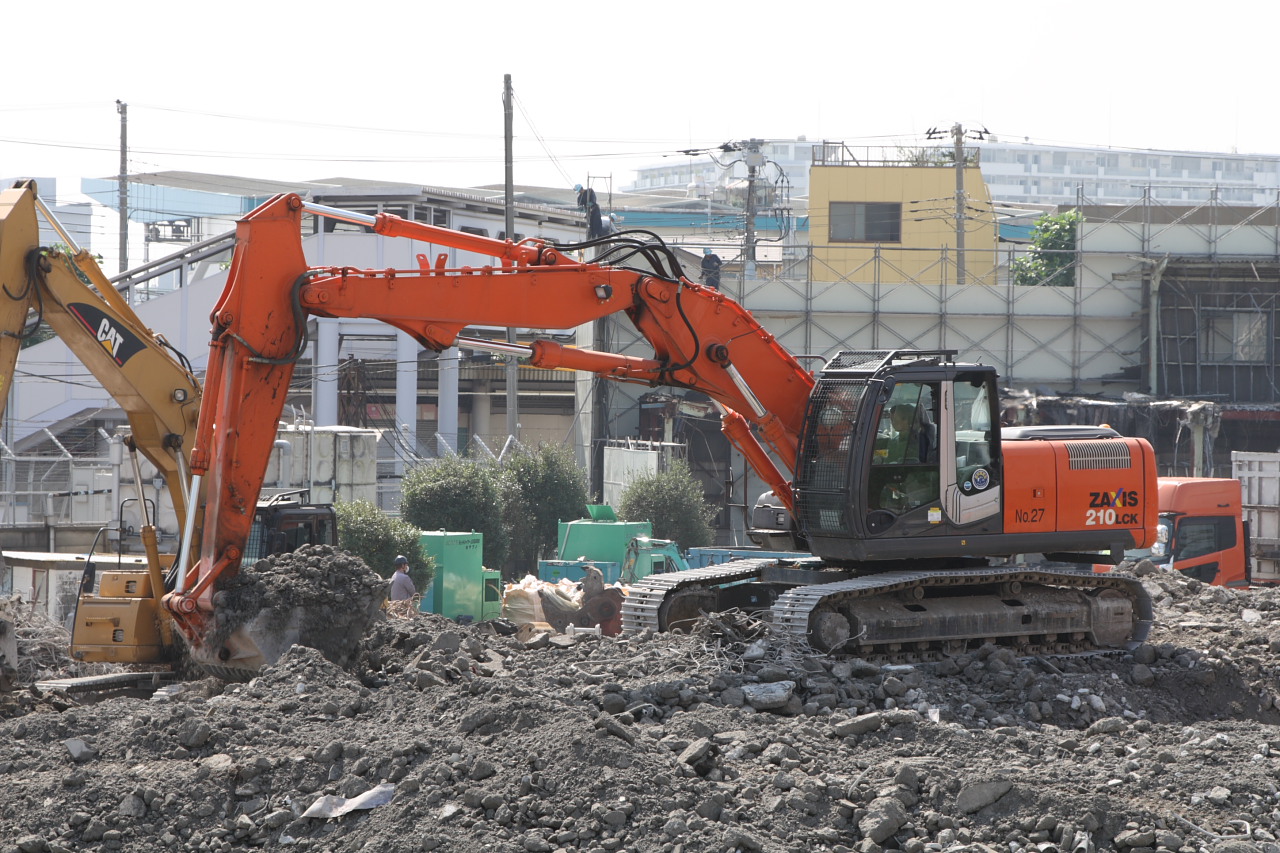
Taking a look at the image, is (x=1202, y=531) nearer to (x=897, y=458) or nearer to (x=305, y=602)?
(x=897, y=458)

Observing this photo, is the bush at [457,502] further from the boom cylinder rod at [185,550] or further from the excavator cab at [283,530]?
the boom cylinder rod at [185,550]

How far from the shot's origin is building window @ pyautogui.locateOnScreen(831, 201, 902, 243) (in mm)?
47625

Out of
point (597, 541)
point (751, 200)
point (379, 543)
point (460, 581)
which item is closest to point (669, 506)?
point (597, 541)

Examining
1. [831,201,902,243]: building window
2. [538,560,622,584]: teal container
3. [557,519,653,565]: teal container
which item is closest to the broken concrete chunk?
[538,560,622,584]: teal container

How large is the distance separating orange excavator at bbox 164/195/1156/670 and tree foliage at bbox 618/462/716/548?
61.7 ft

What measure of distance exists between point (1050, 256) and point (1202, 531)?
27.4 meters

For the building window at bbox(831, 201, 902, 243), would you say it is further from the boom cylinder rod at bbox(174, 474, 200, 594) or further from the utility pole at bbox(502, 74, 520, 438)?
the boom cylinder rod at bbox(174, 474, 200, 594)

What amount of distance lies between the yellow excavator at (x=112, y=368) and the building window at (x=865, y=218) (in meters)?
37.5

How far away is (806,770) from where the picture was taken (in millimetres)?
8109

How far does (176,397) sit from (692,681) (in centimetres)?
561

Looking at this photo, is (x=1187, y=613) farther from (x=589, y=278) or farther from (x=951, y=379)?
(x=589, y=278)

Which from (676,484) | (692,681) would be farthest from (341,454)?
(692,681)

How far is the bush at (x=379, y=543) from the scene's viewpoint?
74.9 ft

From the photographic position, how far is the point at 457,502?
2844cm
